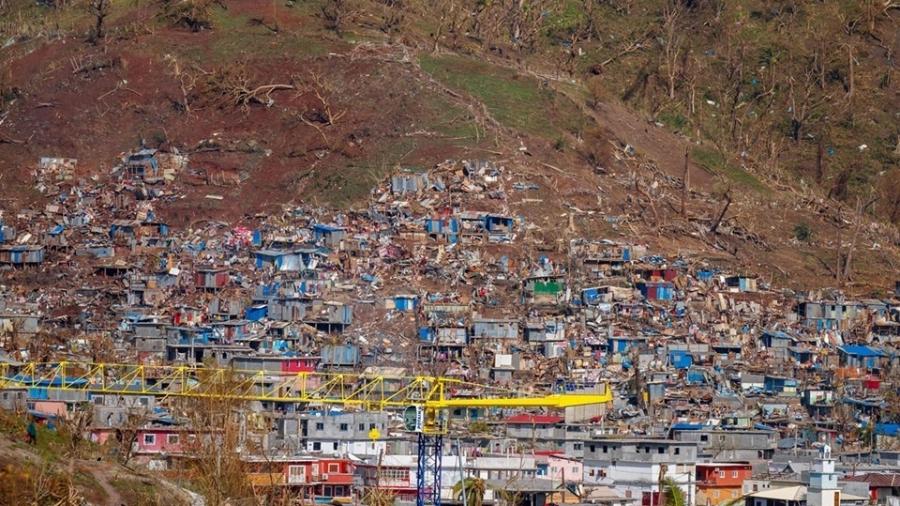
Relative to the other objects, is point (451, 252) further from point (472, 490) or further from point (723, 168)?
point (472, 490)

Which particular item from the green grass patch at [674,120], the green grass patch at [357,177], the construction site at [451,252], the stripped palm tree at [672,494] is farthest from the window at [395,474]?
the green grass patch at [674,120]

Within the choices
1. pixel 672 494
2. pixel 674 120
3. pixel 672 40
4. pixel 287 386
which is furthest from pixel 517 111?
pixel 672 494

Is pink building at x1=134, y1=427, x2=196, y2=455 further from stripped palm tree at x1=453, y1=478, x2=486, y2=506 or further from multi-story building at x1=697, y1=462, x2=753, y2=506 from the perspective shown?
multi-story building at x1=697, y1=462, x2=753, y2=506

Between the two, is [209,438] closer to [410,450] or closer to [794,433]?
[410,450]

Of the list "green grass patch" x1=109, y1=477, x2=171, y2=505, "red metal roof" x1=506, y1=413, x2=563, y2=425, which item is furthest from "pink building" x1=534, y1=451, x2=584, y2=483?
"green grass patch" x1=109, y1=477, x2=171, y2=505

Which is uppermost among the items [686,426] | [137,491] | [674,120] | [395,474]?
[674,120]

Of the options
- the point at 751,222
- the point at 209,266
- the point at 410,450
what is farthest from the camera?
the point at 751,222

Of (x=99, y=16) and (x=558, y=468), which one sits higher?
(x=99, y=16)

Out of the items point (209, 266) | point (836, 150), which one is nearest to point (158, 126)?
point (209, 266)
